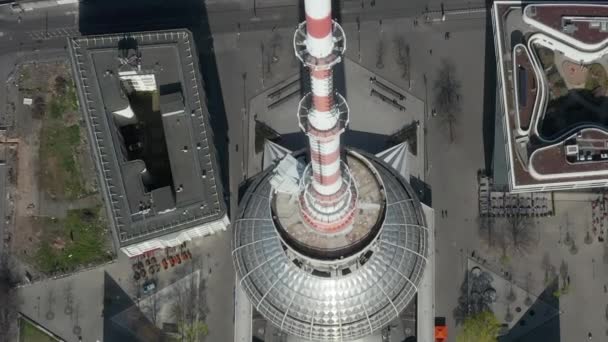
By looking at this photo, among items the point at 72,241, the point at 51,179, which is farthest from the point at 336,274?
the point at 51,179

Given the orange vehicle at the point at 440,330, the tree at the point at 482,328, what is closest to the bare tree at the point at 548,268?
the tree at the point at 482,328

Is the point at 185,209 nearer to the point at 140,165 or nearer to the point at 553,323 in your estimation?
the point at 140,165

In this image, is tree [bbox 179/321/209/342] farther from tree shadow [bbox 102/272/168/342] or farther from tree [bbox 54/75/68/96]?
tree [bbox 54/75/68/96]

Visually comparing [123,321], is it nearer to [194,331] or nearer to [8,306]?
[194,331]

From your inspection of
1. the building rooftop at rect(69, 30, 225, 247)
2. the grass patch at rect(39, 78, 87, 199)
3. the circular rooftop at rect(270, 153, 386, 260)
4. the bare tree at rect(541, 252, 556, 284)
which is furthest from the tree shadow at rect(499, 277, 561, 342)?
the grass patch at rect(39, 78, 87, 199)

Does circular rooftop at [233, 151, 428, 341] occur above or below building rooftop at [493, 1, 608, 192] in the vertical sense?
below

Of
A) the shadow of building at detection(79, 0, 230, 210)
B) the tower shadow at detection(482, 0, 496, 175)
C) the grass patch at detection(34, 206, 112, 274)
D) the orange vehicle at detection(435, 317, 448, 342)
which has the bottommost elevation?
the orange vehicle at detection(435, 317, 448, 342)

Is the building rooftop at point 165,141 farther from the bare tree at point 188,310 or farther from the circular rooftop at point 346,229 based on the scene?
the circular rooftop at point 346,229
